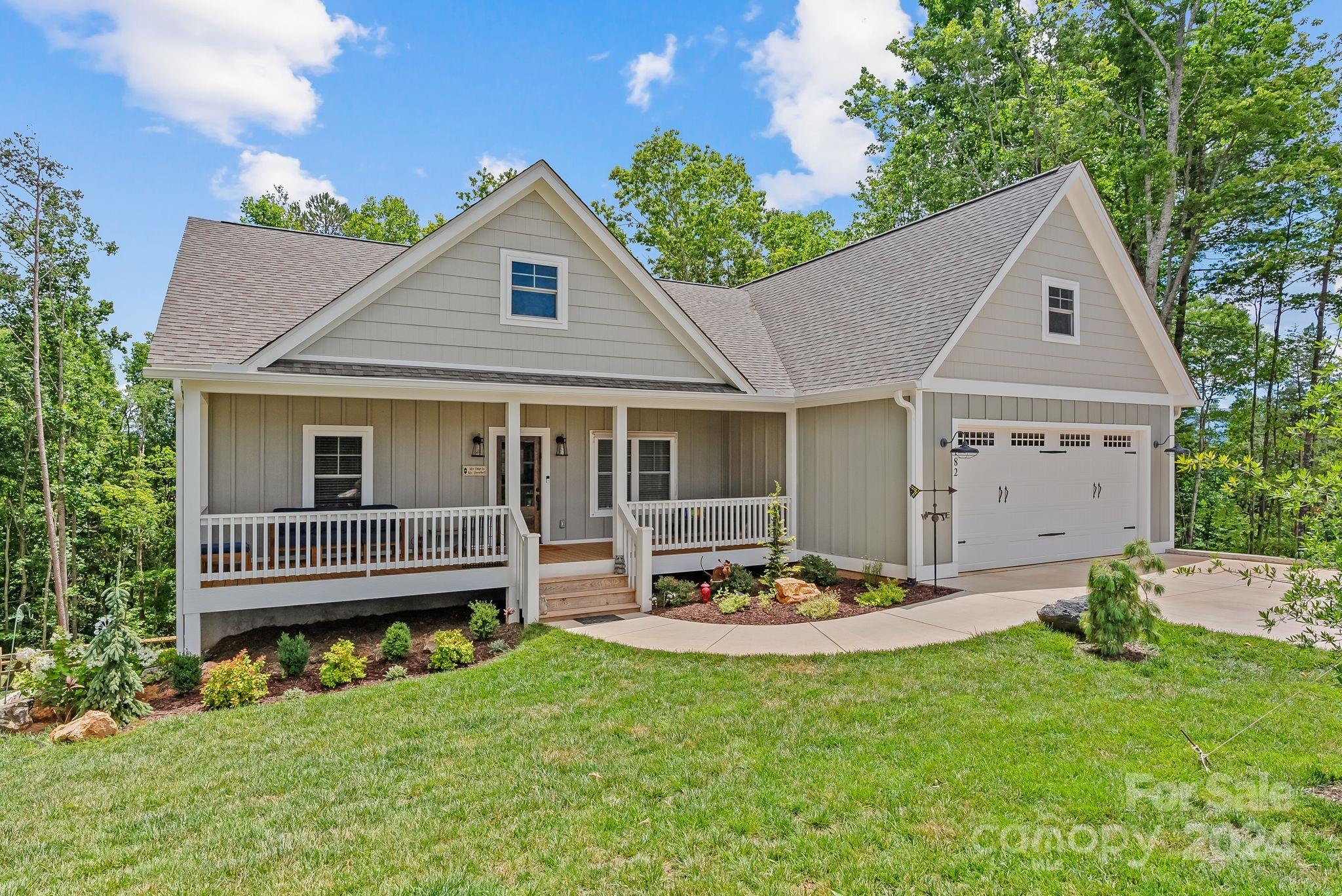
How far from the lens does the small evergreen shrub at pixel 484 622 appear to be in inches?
325

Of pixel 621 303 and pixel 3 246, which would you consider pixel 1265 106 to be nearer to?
pixel 621 303

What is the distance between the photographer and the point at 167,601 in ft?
65.4

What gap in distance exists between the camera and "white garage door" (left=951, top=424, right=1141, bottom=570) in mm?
10844

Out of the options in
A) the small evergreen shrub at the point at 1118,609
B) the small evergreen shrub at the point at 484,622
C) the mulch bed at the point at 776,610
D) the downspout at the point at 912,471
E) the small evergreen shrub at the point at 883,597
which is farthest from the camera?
the downspout at the point at 912,471

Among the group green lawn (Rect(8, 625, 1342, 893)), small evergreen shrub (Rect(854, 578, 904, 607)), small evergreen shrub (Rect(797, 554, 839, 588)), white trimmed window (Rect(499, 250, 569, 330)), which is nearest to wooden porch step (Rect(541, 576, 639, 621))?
green lawn (Rect(8, 625, 1342, 893))

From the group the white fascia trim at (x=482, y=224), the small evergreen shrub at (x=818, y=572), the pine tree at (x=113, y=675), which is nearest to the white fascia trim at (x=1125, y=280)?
the white fascia trim at (x=482, y=224)

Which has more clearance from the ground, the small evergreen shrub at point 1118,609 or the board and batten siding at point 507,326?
the board and batten siding at point 507,326

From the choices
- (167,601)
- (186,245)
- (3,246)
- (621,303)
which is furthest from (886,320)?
(167,601)

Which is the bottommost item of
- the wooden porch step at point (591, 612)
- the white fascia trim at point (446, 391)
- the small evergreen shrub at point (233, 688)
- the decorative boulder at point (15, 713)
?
the decorative boulder at point (15, 713)

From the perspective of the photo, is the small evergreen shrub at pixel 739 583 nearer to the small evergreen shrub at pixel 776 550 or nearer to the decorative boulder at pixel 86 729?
the small evergreen shrub at pixel 776 550

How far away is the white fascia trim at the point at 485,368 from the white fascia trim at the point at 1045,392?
3.62 metres

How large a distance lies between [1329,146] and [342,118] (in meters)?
24.5

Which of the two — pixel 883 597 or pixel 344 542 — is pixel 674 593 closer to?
pixel 883 597

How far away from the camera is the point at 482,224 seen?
9945 millimetres
